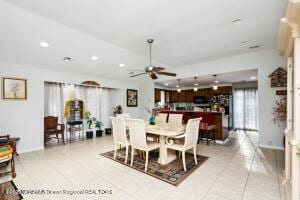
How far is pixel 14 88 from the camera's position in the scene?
397cm

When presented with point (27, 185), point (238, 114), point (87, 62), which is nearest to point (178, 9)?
point (87, 62)

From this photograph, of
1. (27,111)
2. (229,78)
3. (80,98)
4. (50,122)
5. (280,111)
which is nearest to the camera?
(280,111)

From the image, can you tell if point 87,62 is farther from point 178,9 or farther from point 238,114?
point 238,114

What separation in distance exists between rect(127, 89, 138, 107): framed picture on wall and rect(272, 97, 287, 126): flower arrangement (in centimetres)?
552

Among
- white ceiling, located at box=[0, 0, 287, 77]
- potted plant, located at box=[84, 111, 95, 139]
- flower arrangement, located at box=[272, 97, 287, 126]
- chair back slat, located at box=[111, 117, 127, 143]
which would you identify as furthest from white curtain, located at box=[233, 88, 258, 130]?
potted plant, located at box=[84, 111, 95, 139]

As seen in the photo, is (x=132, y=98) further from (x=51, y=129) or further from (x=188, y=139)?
(x=188, y=139)

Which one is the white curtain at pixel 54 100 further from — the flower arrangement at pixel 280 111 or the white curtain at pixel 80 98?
the flower arrangement at pixel 280 111

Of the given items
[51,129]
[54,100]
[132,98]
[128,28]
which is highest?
[128,28]

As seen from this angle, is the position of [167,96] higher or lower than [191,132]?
higher

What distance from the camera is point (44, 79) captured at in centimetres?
456

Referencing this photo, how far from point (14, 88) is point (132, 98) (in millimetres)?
4514

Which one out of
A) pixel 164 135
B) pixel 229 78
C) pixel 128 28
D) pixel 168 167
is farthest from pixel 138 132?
pixel 229 78

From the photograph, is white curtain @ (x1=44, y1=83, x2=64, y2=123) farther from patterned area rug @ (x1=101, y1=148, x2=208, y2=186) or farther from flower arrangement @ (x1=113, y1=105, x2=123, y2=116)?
patterned area rug @ (x1=101, y1=148, x2=208, y2=186)

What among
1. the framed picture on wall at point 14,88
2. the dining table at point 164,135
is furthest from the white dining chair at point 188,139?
the framed picture on wall at point 14,88
